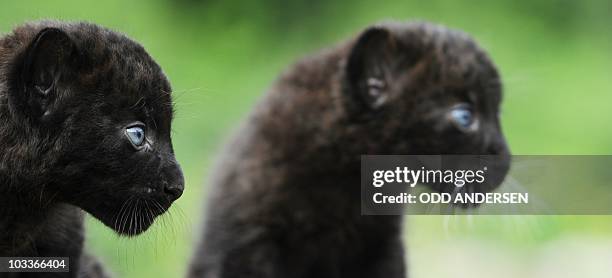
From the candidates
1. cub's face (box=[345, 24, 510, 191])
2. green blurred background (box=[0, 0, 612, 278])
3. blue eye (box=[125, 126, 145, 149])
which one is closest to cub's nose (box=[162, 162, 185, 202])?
blue eye (box=[125, 126, 145, 149])

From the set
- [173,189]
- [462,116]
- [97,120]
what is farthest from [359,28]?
[97,120]

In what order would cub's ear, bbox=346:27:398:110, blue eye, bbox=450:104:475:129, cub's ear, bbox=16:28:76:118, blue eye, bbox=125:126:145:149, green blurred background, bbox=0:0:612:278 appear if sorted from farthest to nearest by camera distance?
green blurred background, bbox=0:0:612:278 < cub's ear, bbox=346:27:398:110 < blue eye, bbox=450:104:475:129 < blue eye, bbox=125:126:145:149 < cub's ear, bbox=16:28:76:118

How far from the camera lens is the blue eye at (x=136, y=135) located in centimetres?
383

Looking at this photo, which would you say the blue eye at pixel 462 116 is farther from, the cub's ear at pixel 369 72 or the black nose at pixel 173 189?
the black nose at pixel 173 189

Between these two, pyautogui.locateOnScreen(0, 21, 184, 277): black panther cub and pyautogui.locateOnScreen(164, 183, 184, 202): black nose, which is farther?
pyautogui.locateOnScreen(164, 183, 184, 202): black nose

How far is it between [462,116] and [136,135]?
1.71 metres

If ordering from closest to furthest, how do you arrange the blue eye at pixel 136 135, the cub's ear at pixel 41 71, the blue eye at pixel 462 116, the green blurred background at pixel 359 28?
1. the cub's ear at pixel 41 71
2. the blue eye at pixel 136 135
3. the blue eye at pixel 462 116
4. the green blurred background at pixel 359 28

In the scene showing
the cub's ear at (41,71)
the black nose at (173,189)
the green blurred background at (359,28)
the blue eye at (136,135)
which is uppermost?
the green blurred background at (359,28)

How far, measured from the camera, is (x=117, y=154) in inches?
150

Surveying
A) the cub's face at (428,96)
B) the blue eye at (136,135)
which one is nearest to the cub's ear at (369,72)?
the cub's face at (428,96)

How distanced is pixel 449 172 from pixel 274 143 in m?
0.84

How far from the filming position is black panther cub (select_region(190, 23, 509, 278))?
4.97 meters

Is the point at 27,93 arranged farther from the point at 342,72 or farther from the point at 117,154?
the point at 342,72

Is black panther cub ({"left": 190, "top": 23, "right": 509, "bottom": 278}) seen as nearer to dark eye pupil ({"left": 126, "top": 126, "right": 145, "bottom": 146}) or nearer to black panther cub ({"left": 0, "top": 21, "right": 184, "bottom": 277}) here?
black panther cub ({"left": 0, "top": 21, "right": 184, "bottom": 277})
